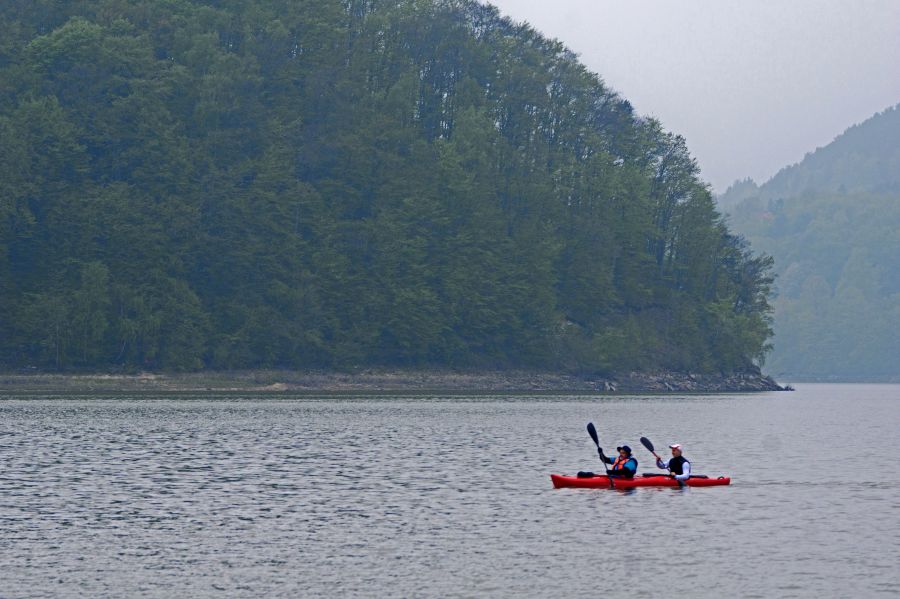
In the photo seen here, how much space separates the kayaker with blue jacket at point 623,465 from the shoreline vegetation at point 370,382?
89637 mm

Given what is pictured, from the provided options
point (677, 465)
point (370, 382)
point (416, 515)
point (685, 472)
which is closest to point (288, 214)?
point (370, 382)

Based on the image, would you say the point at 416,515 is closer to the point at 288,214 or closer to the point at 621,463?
the point at 621,463

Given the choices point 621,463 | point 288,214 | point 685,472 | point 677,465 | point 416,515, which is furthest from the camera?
point 288,214

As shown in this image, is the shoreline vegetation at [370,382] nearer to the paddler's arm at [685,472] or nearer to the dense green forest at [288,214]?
the dense green forest at [288,214]

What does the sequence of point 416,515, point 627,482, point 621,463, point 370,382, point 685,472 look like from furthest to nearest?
1. point 370,382
2. point 685,472
3. point 621,463
4. point 627,482
5. point 416,515

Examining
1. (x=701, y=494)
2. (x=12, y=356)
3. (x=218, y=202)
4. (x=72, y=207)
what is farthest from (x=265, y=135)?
(x=701, y=494)

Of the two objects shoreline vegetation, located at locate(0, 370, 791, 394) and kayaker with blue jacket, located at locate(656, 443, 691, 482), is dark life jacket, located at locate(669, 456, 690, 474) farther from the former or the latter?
shoreline vegetation, located at locate(0, 370, 791, 394)

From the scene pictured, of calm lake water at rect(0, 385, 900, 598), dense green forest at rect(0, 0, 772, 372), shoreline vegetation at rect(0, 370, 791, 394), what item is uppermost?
dense green forest at rect(0, 0, 772, 372)

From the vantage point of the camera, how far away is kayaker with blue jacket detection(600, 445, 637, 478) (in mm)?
54125

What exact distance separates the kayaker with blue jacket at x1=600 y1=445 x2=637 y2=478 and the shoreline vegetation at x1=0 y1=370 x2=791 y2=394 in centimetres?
8964

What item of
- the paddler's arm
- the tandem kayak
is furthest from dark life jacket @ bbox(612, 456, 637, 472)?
the paddler's arm

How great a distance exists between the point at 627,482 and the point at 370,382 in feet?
344

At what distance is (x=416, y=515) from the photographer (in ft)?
152

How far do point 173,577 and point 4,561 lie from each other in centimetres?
552
